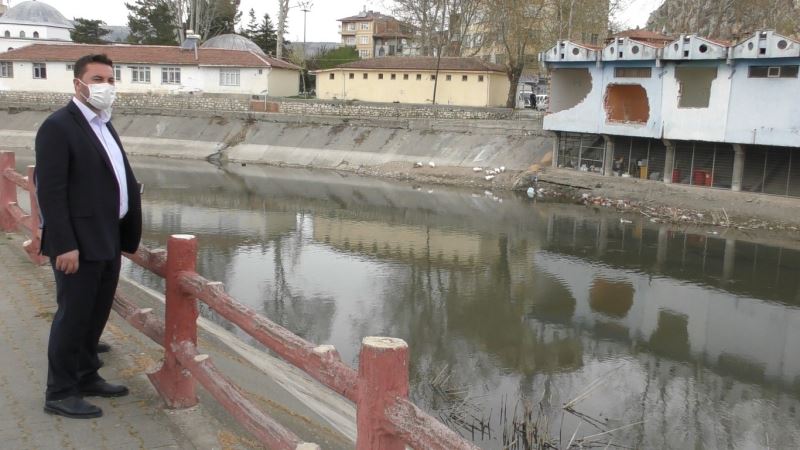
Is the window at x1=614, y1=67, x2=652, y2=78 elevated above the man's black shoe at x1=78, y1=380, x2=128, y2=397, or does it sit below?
above

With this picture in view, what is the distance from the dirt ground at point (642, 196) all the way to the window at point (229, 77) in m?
18.7

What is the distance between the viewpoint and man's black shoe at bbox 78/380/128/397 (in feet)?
16.6

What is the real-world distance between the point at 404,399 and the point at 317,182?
3403cm

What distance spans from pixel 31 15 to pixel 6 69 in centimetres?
1813

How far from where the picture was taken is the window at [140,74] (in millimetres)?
53406

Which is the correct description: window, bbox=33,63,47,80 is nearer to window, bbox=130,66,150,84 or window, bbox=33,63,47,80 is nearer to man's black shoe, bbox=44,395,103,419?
window, bbox=130,66,150,84

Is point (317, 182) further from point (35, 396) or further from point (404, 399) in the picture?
point (404, 399)

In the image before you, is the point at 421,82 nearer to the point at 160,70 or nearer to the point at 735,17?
the point at 160,70

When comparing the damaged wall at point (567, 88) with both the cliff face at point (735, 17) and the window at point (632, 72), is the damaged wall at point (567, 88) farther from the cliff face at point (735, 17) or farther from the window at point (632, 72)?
the cliff face at point (735, 17)

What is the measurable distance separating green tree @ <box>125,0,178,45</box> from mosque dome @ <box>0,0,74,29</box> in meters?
8.16

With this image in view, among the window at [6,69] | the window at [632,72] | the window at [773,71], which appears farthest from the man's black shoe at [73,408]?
the window at [6,69]

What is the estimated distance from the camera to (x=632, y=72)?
32.3 meters

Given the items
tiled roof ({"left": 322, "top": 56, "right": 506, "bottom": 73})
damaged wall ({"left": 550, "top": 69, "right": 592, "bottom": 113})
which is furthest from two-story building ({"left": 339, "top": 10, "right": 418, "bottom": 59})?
damaged wall ({"left": 550, "top": 69, "right": 592, "bottom": 113})

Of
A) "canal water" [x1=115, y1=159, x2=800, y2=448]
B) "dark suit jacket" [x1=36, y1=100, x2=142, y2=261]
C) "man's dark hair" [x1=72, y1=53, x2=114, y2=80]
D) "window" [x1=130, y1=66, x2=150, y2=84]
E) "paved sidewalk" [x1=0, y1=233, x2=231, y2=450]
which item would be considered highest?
"window" [x1=130, y1=66, x2=150, y2=84]
